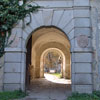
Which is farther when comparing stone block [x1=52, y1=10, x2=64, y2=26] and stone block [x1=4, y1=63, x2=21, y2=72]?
stone block [x1=52, y1=10, x2=64, y2=26]

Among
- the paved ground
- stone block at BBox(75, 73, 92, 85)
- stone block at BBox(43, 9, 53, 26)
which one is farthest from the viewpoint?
stone block at BBox(43, 9, 53, 26)

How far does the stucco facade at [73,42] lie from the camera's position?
6.27m

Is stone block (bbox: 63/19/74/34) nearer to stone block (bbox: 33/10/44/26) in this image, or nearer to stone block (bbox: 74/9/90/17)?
stone block (bbox: 74/9/90/17)

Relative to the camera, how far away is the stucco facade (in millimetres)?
6273

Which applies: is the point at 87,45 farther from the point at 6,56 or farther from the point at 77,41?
the point at 6,56

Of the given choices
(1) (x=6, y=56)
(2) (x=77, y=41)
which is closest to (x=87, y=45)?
(2) (x=77, y=41)

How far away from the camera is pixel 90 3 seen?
6.63 meters


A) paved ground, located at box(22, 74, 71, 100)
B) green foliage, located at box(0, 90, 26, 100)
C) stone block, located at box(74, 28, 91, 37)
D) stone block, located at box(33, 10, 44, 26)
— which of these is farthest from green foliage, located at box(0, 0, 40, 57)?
stone block, located at box(74, 28, 91, 37)

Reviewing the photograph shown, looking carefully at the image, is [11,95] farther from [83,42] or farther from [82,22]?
[82,22]

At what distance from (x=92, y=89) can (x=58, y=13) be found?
3257 millimetres

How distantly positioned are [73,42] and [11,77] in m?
2.78

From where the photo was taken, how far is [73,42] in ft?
21.1

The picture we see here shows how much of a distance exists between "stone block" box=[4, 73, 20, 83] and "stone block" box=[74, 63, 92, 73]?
2.29 meters

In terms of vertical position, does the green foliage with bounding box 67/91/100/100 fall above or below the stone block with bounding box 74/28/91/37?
below
